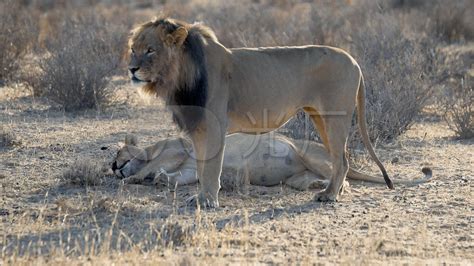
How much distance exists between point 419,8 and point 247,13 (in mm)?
5480

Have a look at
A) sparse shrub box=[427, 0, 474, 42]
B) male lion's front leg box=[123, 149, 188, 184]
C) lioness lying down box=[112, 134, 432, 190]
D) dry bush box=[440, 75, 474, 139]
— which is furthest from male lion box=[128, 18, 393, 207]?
Answer: sparse shrub box=[427, 0, 474, 42]

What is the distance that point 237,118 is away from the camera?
7.45m

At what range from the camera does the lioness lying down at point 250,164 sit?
27.1 ft

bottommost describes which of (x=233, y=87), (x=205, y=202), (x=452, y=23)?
(x=452, y=23)

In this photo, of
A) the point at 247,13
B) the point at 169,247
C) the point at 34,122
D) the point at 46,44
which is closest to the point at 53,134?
the point at 34,122

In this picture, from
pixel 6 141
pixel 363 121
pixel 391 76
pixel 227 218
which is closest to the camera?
pixel 227 218

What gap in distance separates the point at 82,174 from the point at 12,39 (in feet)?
22.8

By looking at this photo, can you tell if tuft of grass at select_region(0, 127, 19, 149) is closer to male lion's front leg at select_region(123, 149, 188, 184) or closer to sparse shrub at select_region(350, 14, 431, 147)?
male lion's front leg at select_region(123, 149, 188, 184)

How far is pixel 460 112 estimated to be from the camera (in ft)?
36.5

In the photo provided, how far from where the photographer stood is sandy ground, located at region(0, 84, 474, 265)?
5859 millimetres

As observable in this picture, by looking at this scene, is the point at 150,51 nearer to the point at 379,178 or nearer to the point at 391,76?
the point at 379,178

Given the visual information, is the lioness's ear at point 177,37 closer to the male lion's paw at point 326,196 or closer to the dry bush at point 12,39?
the male lion's paw at point 326,196

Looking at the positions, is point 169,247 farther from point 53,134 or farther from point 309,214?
point 53,134

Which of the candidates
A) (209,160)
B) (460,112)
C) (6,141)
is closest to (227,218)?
(209,160)
